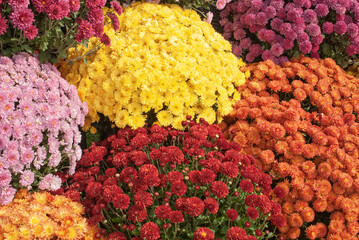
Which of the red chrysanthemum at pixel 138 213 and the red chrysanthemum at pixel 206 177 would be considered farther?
the red chrysanthemum at pixel 206 177

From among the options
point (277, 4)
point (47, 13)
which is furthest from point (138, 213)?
point (277, 4)

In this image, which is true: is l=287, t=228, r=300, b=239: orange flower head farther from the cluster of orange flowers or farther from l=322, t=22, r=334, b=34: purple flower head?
l=322, t=22, r=334, b=34: purple flower head

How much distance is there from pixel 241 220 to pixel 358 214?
43.5 inches

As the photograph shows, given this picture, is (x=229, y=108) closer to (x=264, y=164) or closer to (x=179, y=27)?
(x=264, y=164)

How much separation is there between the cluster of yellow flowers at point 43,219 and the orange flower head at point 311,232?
5.19 ft

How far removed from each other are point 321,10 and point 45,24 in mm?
2951

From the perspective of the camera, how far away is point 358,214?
8.41 feet

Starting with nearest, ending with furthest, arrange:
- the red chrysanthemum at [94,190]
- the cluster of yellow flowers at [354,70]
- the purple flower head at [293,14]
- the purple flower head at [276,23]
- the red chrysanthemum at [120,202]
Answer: the red chrysanthemum at [120,202], the red chrysanthemum at [94,190], the purple flower head at [293,14], the purple flower head at [276,23], the cluster of yellow flowers at [354,70]

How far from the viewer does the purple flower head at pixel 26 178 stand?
2.03m

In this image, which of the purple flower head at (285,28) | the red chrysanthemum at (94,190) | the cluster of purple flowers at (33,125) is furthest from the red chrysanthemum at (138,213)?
the purple flower head at (285,28)

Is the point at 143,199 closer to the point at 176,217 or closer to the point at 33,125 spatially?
the point at 176,217

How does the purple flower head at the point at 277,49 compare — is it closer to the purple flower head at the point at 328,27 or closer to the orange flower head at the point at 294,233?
the purple flower head at the point at 328,27

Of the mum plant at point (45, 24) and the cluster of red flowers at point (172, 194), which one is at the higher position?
the mum plant at point (45, 24)

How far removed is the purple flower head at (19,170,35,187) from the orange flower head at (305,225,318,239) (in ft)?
6.63
